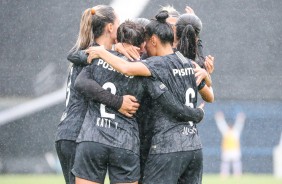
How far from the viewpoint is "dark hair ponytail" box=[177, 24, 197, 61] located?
391cm

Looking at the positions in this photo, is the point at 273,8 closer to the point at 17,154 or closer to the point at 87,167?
the point at 17,154

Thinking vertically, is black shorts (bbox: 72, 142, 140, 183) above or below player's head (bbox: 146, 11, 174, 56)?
below

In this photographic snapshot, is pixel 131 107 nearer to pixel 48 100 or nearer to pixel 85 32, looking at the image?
pixel 85 32

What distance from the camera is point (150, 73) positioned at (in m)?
3.68

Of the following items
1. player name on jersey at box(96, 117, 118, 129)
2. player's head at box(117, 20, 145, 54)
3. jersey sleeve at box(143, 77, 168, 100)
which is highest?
player's head at box(117, 20, 145, 54)

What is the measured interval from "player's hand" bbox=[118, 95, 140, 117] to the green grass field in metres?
5.49

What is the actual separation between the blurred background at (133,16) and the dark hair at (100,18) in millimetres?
6790

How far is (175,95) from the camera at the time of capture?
373 centimetres

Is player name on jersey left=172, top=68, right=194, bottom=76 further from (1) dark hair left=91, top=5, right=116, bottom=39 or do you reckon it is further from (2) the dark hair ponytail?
(1) dark hair left=91, top=5, right=116, bottom=39

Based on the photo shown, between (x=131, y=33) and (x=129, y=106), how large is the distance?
1.25ft

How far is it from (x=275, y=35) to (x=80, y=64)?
27.9 ft

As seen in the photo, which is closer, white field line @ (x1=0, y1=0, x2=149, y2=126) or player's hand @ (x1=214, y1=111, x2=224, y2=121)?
white field line @ (x1=0, y1=0, x2=149, y2=126)

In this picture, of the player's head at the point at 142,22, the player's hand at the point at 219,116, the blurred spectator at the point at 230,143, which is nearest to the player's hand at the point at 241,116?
the blurred spectator at the point at 230,143

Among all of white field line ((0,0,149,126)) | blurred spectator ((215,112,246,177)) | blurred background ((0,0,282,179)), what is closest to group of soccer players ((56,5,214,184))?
white field line ((0,0,149,126))
